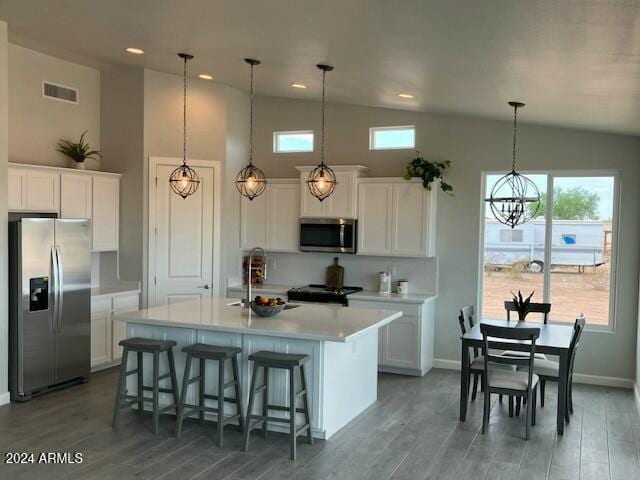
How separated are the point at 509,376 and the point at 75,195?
4.78 meters

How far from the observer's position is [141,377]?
5062 mm

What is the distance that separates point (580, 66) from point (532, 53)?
1.09 ft

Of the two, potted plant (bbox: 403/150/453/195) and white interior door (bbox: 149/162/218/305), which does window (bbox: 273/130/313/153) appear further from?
potted plant (bbox: 403/150/453/195)

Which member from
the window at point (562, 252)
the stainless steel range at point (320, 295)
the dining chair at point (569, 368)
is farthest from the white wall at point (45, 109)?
the dining chair at point (569, 368)

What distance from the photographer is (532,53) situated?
3.39m

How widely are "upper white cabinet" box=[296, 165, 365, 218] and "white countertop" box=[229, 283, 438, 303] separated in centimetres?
96

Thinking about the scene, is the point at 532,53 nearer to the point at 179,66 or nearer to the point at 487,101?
the point at 487,101

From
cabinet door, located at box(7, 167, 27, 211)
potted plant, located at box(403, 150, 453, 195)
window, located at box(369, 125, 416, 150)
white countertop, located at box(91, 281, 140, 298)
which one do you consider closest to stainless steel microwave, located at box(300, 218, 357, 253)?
potted plant, located at box(403, 150, 453, 195)

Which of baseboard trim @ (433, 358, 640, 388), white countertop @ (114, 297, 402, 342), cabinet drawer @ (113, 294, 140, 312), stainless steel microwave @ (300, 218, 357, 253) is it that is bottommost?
baseboard trim @ (433, 358, 640, 388)

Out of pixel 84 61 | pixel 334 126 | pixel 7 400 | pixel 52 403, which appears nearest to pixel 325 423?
pixel 52 403

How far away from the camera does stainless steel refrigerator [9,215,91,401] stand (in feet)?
18.1

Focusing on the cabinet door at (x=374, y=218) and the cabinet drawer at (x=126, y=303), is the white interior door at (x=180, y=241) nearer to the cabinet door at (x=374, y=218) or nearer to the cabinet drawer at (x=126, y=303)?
the cabinet drawer at (x=126, y=303)

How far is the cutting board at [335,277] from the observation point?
24.7ft

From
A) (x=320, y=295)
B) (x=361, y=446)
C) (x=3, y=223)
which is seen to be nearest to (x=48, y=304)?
(x=3, y=223)
